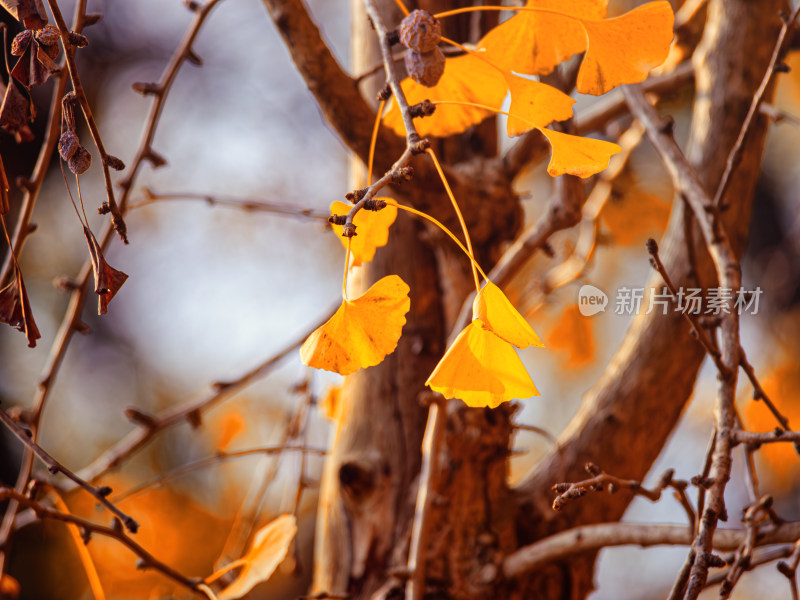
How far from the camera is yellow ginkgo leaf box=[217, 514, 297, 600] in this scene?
0.55 metres

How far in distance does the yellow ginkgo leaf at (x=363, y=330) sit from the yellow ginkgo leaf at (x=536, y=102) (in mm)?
138

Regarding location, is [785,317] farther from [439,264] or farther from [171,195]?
[171,195]

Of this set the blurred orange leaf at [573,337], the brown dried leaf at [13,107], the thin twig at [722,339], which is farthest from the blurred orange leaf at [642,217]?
the brown dried leaf at [13,107]

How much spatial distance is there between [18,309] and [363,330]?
0.66ft

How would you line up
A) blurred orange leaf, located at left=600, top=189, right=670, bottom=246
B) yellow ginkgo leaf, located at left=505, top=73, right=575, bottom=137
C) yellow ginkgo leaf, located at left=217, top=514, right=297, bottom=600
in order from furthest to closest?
blurred orange leaf, located at left=600, top=189, right=670, bottom=246 → yellow ginkgo leaf, located at left=217, top=514, right=297, bottom=600 → yellow ginkgo leaf, located at left=505, top=73, right=575, bottom=137

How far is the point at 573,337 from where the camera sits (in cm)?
202

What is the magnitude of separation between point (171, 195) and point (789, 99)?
1.99m

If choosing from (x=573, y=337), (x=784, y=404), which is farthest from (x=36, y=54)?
(x=784, y=404)

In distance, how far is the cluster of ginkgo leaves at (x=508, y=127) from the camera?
0.38 metres

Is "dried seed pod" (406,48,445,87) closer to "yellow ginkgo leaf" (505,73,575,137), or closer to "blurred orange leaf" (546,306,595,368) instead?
"yellow ginkgo leaf" (505,73,575,137)

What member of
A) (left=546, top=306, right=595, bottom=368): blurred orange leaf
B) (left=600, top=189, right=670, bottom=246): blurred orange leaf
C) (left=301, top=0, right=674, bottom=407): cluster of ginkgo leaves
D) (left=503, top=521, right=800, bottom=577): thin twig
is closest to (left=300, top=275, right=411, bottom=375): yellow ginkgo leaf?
(left=301, top=0, right=674, bottom=407): cluster of ginkgo leaves

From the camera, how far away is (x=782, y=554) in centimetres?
59

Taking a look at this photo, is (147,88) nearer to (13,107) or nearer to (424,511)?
(13,107)

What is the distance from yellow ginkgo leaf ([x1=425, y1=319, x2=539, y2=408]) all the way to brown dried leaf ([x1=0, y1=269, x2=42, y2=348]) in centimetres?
23
